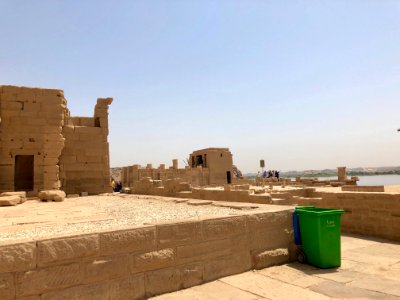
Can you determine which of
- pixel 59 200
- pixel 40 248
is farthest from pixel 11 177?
pixel 40 248

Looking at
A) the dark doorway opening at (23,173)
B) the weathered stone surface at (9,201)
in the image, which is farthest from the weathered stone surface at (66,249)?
the dark doorway opening at (23,173)

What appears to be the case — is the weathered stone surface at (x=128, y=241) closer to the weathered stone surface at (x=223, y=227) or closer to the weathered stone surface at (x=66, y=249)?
the weathered stone surface at (x=66, y=249)

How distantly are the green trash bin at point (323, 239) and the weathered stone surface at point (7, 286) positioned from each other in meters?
4.07

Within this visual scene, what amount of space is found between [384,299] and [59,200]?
10713mm

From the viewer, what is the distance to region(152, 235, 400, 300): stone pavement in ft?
13.1

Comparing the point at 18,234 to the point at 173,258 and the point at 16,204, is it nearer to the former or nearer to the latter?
the point at 173,258

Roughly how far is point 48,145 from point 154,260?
11.8m

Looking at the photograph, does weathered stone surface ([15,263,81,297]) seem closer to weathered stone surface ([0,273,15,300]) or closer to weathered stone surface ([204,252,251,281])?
weathered stone surface ([0,273,15,300])

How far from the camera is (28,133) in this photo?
13961mm

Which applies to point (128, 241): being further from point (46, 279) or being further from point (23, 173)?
point (23, 173)

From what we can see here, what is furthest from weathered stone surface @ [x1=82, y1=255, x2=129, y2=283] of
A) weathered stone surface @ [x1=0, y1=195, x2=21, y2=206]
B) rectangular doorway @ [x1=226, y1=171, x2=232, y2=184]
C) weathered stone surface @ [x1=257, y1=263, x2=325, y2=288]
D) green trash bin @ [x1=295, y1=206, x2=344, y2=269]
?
rectangular doorway @ [x1=226, y1=171, x2=232, y2=184]

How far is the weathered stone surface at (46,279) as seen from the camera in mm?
3207

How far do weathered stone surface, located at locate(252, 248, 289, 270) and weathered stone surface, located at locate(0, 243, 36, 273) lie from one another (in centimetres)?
310

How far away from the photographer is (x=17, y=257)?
3.19 metres
